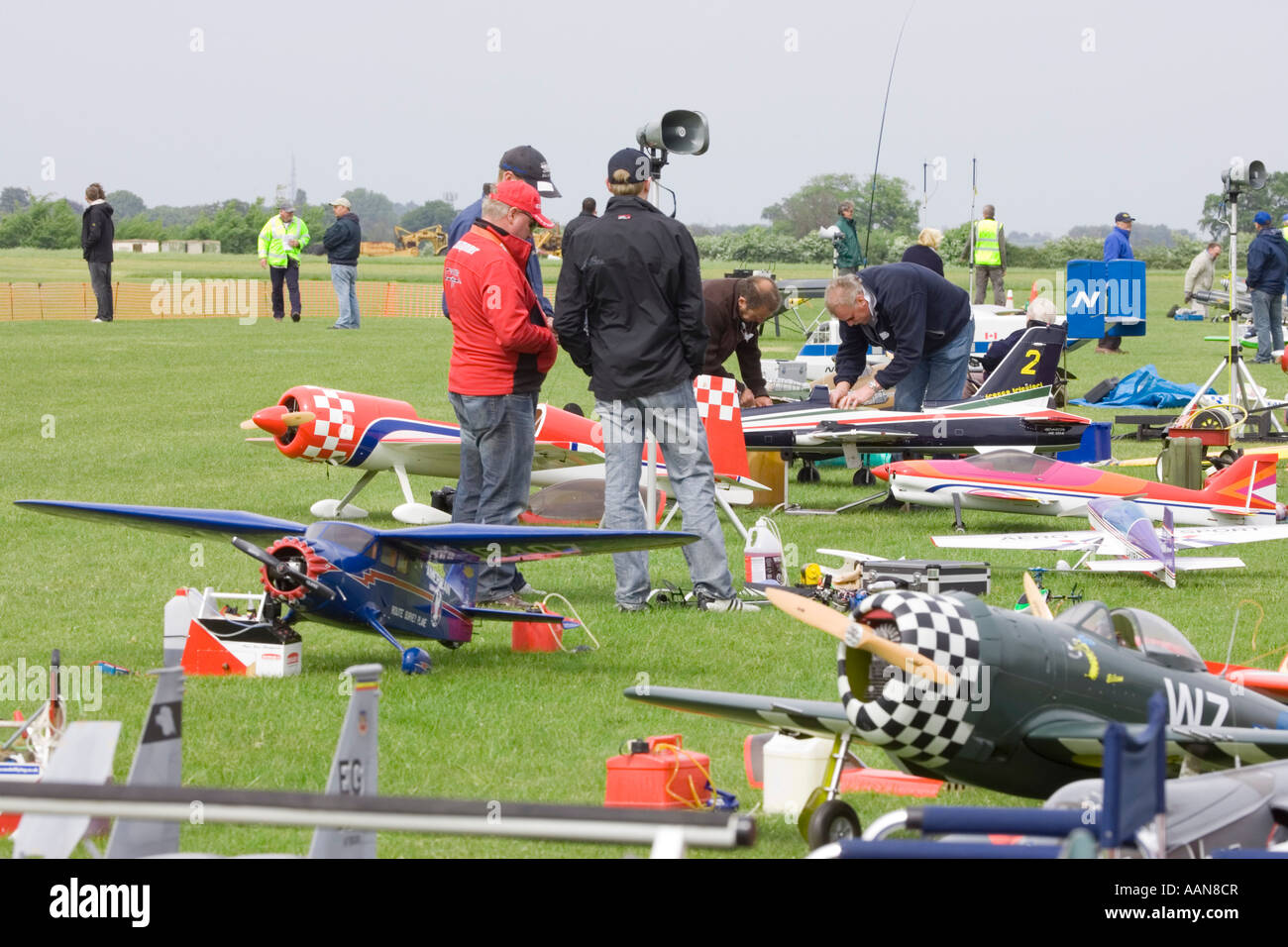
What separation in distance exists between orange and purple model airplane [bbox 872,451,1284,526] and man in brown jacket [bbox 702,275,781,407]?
1472 mm

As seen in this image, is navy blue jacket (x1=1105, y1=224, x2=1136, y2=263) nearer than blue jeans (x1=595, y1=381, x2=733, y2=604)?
No

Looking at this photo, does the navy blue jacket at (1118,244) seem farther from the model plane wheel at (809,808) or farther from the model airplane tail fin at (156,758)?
the model airplane tail fin at (156,758)

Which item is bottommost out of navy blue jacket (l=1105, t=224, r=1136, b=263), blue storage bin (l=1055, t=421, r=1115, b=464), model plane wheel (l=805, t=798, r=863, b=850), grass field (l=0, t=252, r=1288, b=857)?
grass field (l=0, t=252, r=1288, b=857)

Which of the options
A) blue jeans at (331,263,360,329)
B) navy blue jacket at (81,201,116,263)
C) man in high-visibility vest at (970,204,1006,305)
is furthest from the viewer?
man in high-visibility vest at (970,204,1006,305)

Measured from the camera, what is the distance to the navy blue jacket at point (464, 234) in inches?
353

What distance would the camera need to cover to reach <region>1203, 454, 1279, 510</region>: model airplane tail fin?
36.0 ft

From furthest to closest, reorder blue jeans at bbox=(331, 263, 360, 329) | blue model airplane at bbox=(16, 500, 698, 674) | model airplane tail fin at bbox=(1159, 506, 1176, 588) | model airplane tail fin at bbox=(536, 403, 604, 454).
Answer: blue jeans at bbox=(331, 263, 360, 329), model airplane tail fin at bbox=(536, 403, 604, 454), model airplane tail fin at bbox=(1159, 506, 1176, 588), blue model airplane at bbox=(16, 500, 698, 674)

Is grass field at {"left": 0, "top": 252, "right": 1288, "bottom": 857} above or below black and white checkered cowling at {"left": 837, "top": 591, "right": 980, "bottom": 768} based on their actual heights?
below

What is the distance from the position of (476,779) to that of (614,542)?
1.81 metres

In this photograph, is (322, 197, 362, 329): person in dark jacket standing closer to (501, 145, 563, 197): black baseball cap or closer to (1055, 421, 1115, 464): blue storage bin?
(1055, 421, 1115, 464): blue storage bin

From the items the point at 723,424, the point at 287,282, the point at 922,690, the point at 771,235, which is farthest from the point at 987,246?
the point at 771,235

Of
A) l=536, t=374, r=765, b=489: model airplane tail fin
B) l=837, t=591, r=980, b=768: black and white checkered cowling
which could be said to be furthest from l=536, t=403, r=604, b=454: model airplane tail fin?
l=837, t=591, r=980, b=768: black and white checkered cowling

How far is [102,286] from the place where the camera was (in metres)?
29.3
